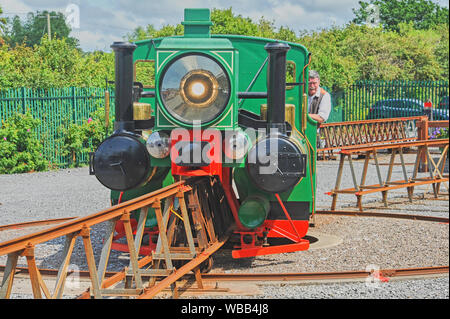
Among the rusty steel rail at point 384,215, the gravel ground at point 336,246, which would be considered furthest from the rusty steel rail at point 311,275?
the rusty steel rail at point 384,215

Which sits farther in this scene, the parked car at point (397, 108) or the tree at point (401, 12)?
the parked car at point (397, 108)

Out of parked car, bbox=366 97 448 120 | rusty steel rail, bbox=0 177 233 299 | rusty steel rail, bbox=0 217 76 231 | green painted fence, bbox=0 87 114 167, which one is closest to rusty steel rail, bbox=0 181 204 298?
rusty steel rail, bbox=0 177 233 299

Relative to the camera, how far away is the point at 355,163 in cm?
1798

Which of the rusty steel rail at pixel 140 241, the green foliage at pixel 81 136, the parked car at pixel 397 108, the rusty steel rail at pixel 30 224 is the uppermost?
the parked car at pixel 397 108

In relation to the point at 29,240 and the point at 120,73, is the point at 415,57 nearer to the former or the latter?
the point at 120,73

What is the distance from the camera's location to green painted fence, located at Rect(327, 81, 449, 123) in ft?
78.4

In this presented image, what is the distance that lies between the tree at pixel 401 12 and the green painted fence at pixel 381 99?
2.51 metres

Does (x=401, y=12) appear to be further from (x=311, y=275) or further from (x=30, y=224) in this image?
(x=311, y=275)

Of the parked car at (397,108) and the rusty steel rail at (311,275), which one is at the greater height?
the parked car at (397,108)

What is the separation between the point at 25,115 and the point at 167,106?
35.9 ft

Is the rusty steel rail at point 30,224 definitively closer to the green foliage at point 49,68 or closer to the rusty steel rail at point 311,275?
the rusty steel rail at point 311,275

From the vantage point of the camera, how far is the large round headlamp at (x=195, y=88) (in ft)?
17.7

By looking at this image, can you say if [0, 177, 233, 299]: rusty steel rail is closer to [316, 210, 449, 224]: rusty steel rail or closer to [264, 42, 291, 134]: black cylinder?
[264, 42, 291, 134]: black cylinder
